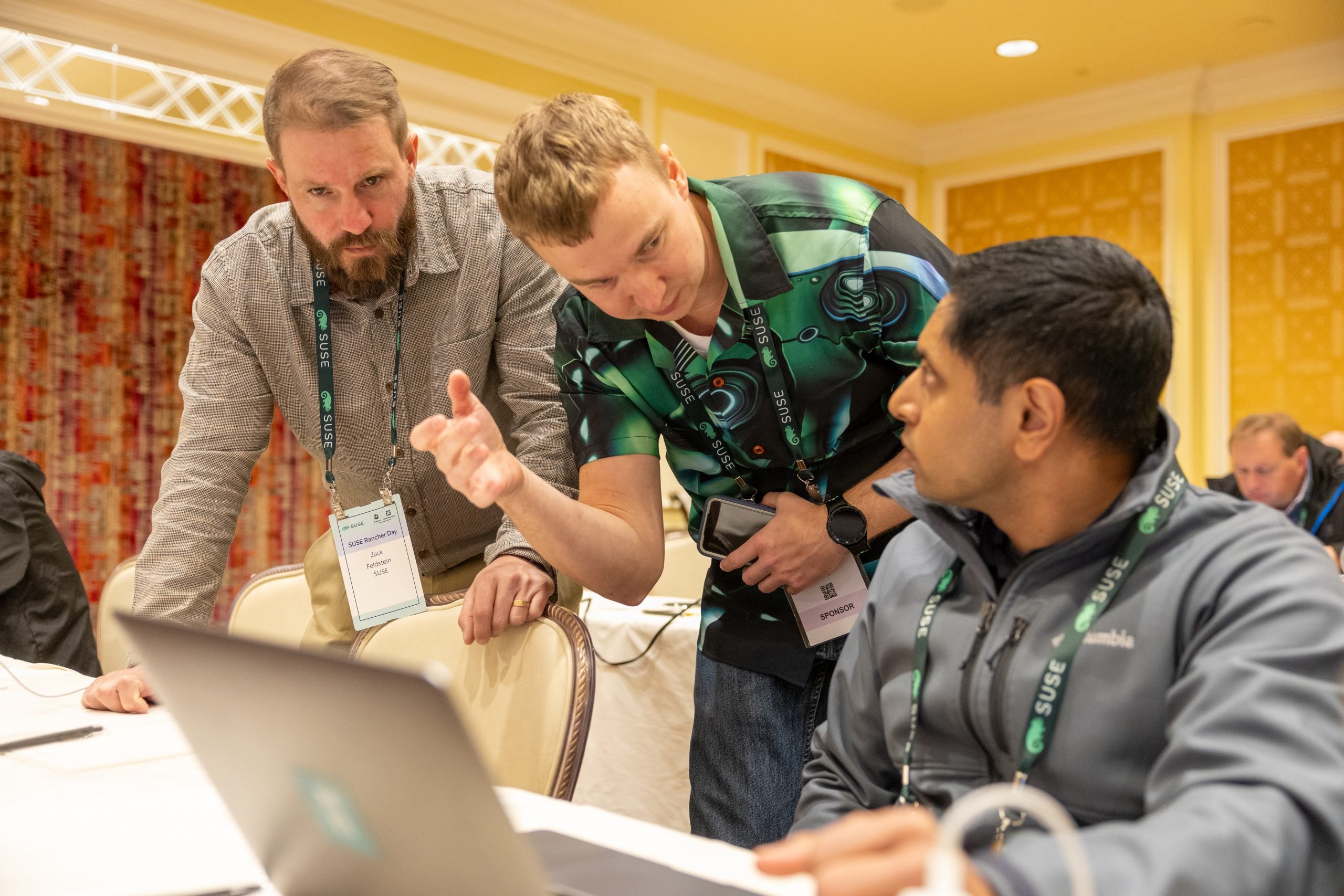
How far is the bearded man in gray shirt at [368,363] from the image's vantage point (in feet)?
6.42

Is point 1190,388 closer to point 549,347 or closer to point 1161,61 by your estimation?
point 1161,61

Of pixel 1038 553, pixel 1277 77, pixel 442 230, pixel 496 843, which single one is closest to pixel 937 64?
pixel 1277 77

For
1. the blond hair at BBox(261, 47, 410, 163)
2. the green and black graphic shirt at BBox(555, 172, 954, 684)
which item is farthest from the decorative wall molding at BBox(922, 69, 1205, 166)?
the blond hair at BBox(261, 47, 410, 163)

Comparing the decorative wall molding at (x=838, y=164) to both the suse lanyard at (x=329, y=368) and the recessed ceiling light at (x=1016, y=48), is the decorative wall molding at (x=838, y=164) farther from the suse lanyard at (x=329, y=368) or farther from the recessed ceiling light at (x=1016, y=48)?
the suse lanyard at (x=329, y=368)

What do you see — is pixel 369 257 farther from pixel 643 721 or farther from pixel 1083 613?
pixel 643 721

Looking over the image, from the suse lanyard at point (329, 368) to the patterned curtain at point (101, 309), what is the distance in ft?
13.5

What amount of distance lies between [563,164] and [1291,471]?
17.2 ft

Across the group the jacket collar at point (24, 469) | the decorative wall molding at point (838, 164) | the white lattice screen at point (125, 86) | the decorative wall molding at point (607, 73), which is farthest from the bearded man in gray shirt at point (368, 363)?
the decorative wall molding at point (838, 164)

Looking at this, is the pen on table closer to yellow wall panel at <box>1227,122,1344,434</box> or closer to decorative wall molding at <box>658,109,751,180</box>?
decorative wall molding at <box>658,109,751,180</box>

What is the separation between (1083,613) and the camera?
1006mm

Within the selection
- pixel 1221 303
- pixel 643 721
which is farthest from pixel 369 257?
pixel 1221 303

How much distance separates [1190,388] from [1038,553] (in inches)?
263

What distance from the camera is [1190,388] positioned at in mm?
7090

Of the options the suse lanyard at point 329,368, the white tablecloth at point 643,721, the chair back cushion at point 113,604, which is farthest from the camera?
the chair back cushion at point 113,604
